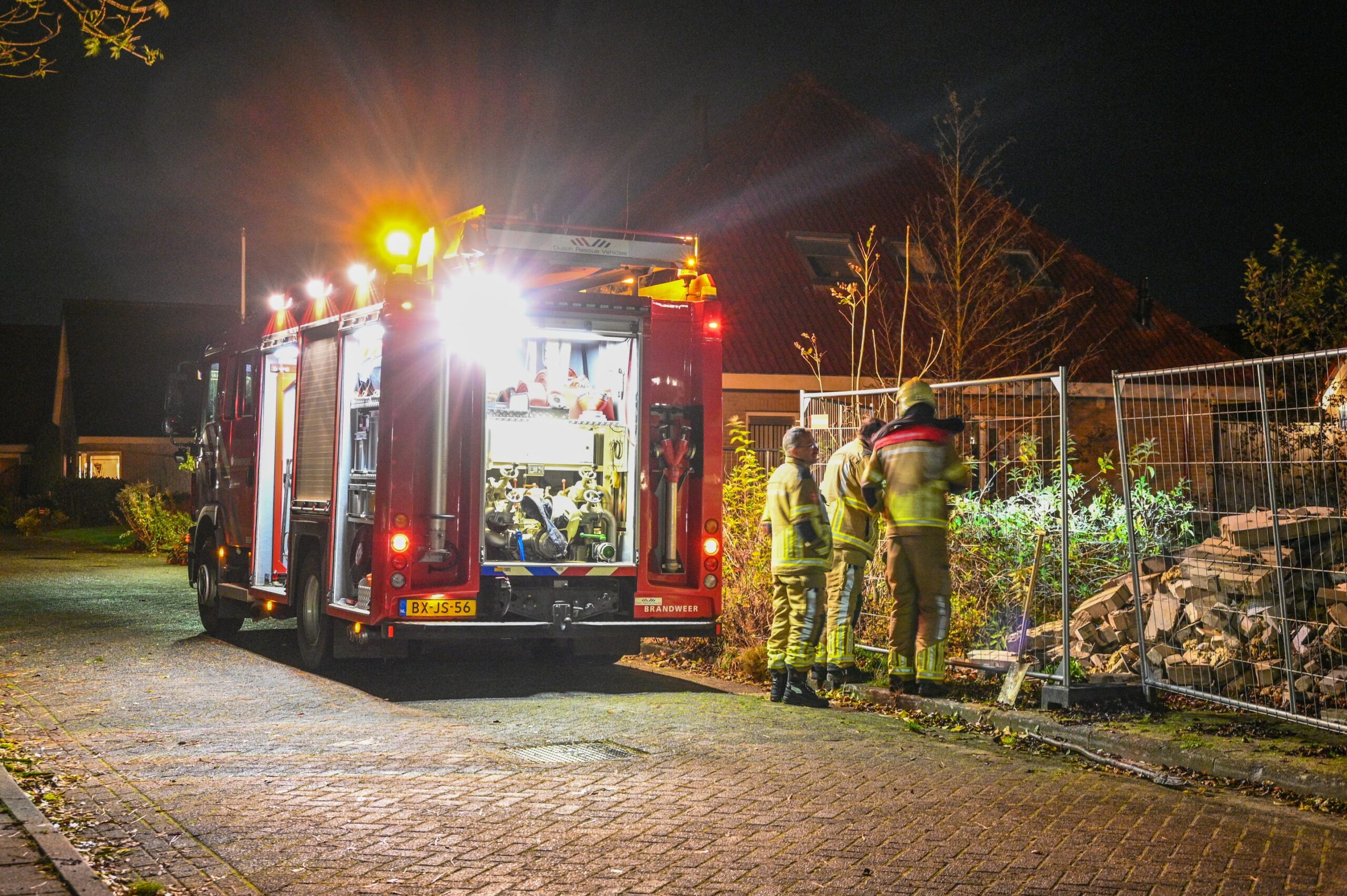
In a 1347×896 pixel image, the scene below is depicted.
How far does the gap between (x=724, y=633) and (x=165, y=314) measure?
4885 centimetres

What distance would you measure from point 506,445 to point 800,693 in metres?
2.87

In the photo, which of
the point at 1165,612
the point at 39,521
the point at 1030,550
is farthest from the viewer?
the point at 39,521

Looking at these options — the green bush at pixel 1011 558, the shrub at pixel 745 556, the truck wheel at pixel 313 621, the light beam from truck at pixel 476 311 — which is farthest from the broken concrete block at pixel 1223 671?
the truck wheel at pixel 313 621

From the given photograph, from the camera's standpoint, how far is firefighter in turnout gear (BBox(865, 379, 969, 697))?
8703 mm

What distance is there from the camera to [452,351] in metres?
9.42

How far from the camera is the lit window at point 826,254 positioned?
24.1 meters

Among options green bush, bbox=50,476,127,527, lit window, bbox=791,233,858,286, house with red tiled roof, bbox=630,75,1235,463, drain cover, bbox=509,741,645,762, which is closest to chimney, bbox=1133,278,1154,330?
house with red tiled roof, bbox=630,75,1235,463

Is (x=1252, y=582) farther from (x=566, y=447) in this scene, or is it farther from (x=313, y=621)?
(x=313, y=621)

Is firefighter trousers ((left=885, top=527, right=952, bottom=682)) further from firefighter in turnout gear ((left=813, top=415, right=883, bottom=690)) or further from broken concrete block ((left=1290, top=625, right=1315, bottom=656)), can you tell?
broken concrete block ((left=1290, top=625, right=1315, bottom=656))

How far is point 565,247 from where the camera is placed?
388 inches

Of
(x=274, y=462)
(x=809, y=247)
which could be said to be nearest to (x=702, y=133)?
(x=809, y=247)

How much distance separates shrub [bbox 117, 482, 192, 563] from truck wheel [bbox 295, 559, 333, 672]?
1336 cm

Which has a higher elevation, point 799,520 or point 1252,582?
point 799,520

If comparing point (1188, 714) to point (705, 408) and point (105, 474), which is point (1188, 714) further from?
point (105, 474)
